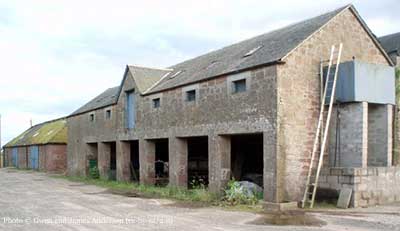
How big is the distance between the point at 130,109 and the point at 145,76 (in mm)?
2090

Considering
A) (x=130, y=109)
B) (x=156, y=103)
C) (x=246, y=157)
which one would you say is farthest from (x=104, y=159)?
(x=246, y=157)

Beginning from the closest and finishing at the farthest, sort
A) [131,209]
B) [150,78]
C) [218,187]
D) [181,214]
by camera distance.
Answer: [181,214], [131,209], [218,187], [150,78]

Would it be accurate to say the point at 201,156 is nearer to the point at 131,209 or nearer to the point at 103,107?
the point at 103,107

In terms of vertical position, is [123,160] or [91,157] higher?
[123,160]

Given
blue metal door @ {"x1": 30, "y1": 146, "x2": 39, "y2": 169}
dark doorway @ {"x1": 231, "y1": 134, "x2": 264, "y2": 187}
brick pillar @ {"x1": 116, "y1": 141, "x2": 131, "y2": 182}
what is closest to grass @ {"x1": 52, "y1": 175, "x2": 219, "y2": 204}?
brick pillar @ {"x1": 116, "y1": 141, "x2": 131, "y2": 182}

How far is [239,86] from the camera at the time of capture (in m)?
17.7

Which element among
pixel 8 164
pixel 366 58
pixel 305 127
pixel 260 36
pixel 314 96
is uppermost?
pixel 260 36

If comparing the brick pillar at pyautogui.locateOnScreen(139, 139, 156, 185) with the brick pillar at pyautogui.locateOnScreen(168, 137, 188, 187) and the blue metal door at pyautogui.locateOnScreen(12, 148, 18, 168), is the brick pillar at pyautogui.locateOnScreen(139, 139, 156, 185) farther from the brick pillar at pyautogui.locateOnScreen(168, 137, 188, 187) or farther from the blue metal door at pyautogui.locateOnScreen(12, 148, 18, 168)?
the blue metal door at pyautogui.locateOnScreen(12, 148, 18, 168)

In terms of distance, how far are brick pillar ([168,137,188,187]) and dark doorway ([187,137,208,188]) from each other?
93.9 inches

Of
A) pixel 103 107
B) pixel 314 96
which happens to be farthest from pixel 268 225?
pixel 103 107

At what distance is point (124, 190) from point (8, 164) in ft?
139

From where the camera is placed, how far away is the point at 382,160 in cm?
1727

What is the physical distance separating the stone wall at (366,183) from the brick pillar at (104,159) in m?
17.4

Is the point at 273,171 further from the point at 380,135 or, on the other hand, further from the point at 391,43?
the point at 391,43
